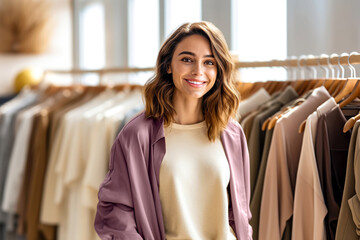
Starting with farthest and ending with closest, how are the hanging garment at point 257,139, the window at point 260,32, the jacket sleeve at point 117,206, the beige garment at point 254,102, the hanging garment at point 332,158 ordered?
the window at point 260,32, the beige garment at point 254,102, the hanging garment at point 257,139, the hanging garment at point 332,158, the jacket sleeve at point 117,206

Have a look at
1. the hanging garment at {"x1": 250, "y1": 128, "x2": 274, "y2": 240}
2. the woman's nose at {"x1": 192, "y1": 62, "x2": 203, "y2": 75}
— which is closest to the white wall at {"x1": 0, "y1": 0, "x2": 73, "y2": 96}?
the hanging garment at {"x1": 250, "y1": 128, "x2": 274, "y2": 240}

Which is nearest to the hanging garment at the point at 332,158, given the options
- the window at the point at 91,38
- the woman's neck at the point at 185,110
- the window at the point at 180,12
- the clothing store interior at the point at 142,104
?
the clothing store interior at the point at 142,104

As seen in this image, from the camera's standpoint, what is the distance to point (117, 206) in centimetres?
161

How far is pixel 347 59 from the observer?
6.54 feet

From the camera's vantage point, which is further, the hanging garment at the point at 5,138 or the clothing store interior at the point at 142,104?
the hanging garment at the point at 5,138

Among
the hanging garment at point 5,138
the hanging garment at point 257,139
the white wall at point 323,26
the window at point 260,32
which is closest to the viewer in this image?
the hanging garment at point 257,139

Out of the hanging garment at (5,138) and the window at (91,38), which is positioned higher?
the window at (91,38)

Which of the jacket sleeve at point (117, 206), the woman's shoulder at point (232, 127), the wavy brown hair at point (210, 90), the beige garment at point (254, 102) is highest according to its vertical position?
the wavy brown hair at point (210, 90)

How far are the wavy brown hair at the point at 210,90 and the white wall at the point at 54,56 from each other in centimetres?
383

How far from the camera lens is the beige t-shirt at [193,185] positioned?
1645 millimetres

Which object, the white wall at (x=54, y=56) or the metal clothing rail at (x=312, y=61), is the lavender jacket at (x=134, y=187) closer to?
the metal clothing rail at (x=312, y=61)

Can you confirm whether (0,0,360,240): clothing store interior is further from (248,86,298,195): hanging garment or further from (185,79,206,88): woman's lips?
(185,79,206,88): woman's lips

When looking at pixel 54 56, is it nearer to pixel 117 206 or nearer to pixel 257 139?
pixel 257 139

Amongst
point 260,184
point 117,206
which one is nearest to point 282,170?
point 260,184
